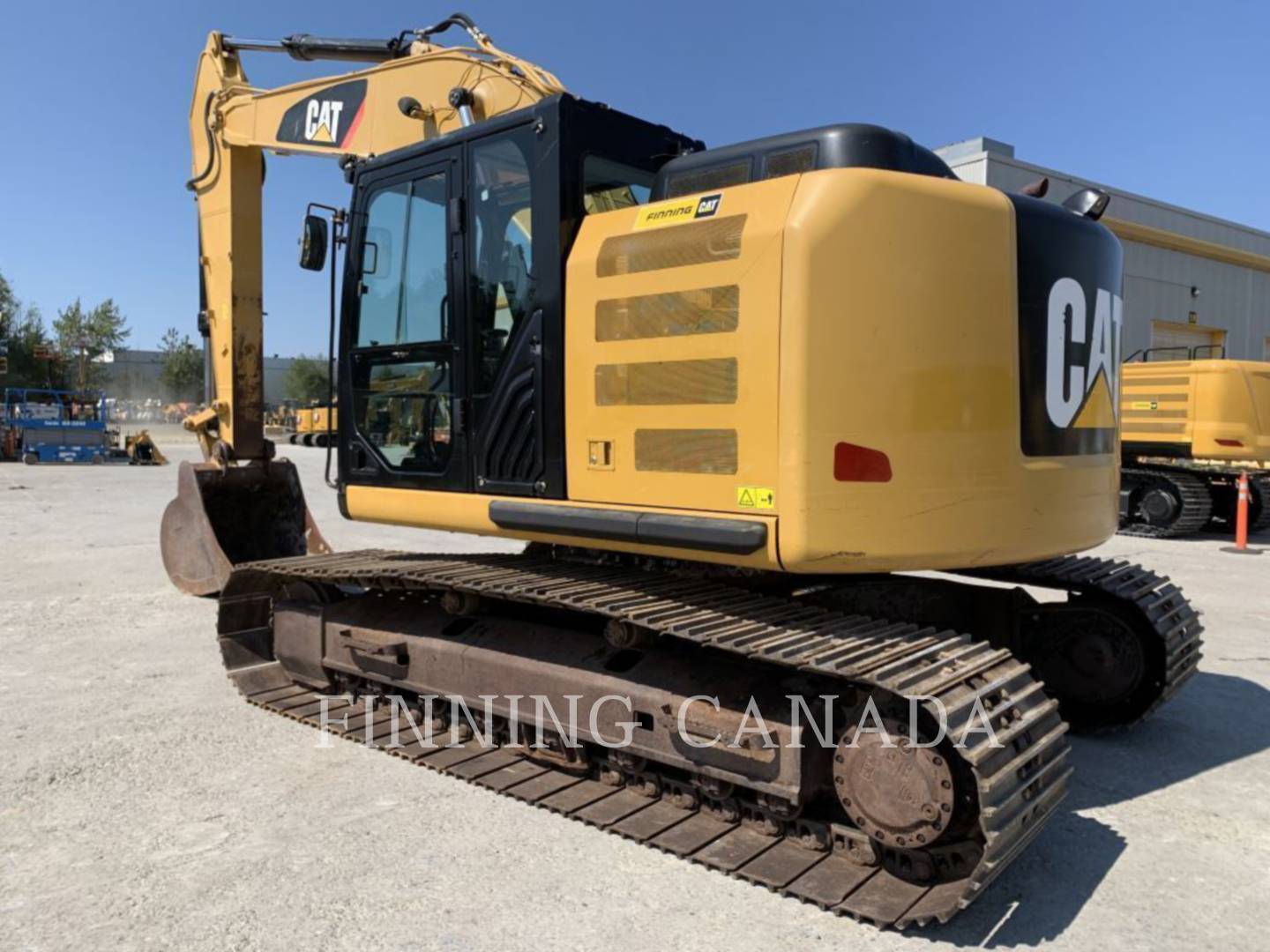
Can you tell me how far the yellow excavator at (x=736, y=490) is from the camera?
3219mm

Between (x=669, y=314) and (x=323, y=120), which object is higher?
(x=323, y=120)

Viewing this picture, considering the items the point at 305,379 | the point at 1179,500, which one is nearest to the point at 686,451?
the point at 1179,500

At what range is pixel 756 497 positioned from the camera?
10.9ft

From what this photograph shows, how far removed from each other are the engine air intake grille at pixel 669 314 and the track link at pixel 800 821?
3.45 ft

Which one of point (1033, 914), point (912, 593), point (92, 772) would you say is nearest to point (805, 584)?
point (912, 593)

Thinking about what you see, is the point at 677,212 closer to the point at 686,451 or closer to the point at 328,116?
the point at 686,451

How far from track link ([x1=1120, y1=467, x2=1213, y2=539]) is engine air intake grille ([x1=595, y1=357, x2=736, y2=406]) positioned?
1206 centimetres

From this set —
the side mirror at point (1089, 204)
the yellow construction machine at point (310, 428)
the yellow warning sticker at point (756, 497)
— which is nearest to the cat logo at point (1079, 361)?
the side mirror at point (1089, 204)

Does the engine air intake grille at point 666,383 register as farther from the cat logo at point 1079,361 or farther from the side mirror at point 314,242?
the side mirror at point 314,242

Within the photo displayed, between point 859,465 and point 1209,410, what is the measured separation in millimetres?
12733

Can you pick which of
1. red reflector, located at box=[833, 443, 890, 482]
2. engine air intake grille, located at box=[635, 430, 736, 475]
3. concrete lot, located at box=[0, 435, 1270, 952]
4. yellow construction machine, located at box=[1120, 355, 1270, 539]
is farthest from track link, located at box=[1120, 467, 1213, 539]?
engine air intake grille, located at box=[635, 430, 736, 475]

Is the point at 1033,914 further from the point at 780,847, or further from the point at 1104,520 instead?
the point at 1104,520

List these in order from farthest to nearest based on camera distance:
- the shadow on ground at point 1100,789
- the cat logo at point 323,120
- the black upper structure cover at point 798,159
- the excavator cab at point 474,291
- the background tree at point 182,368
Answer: the background tree at point 182,368 < the cat logo at point 323,120 < the excavator cab at point 474,291 < the black upper structure cover at point 798,159 < the shadow on ground at point 1100,789

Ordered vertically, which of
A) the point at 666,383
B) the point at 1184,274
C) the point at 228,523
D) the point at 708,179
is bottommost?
the point at 228,523
